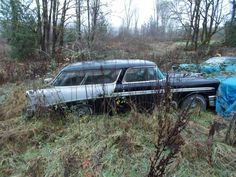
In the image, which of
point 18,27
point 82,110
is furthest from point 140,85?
point 18,27

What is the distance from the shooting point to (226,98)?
6355mm

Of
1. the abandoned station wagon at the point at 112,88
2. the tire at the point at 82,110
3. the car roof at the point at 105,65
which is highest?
the car roof at the point at 105,65

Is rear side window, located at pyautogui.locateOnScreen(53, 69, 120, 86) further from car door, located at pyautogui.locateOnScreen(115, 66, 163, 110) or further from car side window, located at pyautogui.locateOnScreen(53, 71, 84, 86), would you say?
car door, located at pyautogui.locateOnScreen(115, 66, 163, 110)

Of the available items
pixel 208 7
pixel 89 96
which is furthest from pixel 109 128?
pixel 208 7

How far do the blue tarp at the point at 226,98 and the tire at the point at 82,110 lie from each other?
10.8ft

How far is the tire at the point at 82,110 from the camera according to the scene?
5792 millimetres

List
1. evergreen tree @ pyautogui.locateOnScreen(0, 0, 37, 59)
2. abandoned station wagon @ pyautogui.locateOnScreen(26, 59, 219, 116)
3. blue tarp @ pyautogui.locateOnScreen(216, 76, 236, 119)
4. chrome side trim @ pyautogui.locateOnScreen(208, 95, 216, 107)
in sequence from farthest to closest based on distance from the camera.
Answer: evergreen tree @ pyautogui.locateOnScreen(0, 0, 37, 59)
chrome side trim @ pyautogui.locateOnScreen(208, 95, 216, 107)
blue tarp @ pyautogui.locateOnScreen(216, 76, 236, 119)
abandoned station wagon @ pyautogui.locateOnScreen(26, 59, 219, 116)

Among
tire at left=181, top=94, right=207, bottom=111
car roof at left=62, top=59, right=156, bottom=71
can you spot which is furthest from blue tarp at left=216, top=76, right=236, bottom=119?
car roof at left=62, top=59, right=156, bottom=71

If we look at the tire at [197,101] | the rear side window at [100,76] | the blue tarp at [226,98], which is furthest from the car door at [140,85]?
the blue tarp at [226,98]

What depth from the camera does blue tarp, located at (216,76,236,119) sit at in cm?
618

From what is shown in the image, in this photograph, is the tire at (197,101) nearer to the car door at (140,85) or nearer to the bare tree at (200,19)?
the car door at (140,85)

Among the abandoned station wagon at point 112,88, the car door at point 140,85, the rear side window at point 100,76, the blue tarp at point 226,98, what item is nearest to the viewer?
the abandoned station wagon at point 112,88

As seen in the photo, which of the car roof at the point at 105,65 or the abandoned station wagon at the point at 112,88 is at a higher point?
the car roof at the point at 105,65

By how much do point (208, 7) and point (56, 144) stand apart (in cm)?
2301
